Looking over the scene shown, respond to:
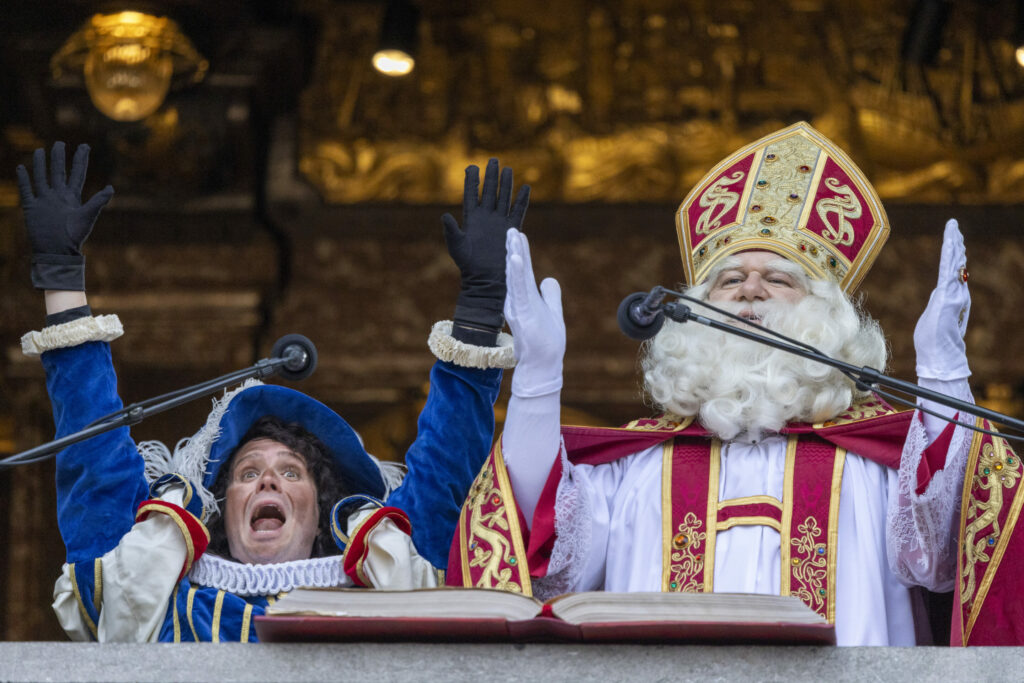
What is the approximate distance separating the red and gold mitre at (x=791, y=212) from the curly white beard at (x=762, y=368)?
0.36ft

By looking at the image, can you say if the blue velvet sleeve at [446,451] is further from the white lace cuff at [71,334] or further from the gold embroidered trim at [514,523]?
the white lace cuff at [71,334]

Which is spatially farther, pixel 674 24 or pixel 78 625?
pixel 674 24

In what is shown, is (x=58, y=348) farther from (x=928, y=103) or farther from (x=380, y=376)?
(x=928, y=103)

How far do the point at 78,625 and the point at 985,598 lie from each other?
1.70 metres

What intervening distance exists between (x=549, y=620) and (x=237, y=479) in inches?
50.1

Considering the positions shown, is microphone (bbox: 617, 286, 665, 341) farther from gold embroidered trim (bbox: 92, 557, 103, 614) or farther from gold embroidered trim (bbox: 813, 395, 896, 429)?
gold embroidered trim (bbox: 92, 557, 103, 614)

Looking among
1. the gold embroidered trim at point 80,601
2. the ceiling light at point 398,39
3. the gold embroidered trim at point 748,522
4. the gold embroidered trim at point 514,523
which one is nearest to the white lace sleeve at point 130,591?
the gold embroidered trim at point 80,601

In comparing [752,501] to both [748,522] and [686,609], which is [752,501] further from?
[686,609]

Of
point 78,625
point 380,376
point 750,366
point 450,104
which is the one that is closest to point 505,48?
point 450,104

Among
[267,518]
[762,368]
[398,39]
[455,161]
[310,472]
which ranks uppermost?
[398,39]

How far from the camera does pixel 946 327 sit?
364 cm

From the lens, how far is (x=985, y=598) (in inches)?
144

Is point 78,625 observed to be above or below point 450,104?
below

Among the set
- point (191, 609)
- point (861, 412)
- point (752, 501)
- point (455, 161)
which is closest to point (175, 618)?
point (191, 609)
